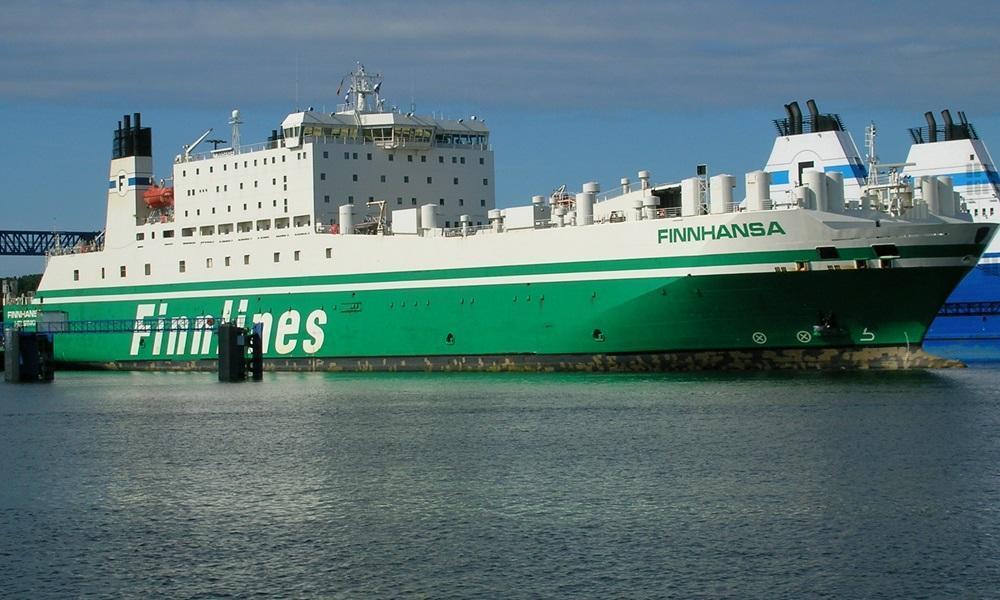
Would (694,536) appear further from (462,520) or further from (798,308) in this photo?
(798,308)

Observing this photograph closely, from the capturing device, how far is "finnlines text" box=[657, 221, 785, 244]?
3316 centimetres

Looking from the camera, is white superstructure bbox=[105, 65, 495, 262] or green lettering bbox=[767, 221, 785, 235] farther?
white superstructure bbox=[105, 65, 495, 262]

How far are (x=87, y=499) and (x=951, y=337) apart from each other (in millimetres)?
37193

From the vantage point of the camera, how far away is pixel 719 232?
3353cm

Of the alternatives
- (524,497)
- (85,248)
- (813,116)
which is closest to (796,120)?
(813,116)

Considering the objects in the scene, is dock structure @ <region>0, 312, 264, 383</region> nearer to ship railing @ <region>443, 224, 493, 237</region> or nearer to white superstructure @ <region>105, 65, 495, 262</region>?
white superstructure @ <region>105, 65, 495, 262</region>

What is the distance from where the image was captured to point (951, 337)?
4912 centimetres

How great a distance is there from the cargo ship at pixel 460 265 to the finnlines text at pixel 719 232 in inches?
1.7

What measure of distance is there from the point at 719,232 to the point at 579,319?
15.3ft

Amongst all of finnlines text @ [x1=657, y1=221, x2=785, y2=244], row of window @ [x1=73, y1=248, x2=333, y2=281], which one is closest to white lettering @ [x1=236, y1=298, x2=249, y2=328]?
row of window @ [x1=73, y1=248, x2=333, y2=281]

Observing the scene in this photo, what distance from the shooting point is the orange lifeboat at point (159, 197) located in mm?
48938

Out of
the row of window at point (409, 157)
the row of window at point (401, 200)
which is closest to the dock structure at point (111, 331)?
the row of window at point (401, 200)

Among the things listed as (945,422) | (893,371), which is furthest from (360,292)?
(945,422)

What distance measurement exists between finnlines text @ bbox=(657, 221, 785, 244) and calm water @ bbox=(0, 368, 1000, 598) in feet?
13.6
